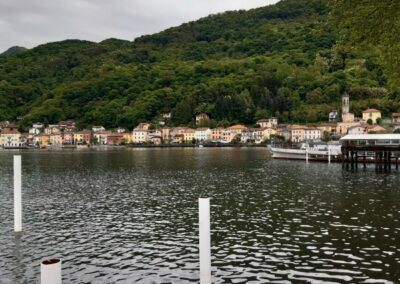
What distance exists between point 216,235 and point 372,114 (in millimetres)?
182956

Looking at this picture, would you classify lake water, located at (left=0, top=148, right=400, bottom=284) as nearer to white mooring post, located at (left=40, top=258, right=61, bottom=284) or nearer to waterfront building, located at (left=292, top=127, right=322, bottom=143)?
white mooring post, located at (left=40, top=258, right=61, bottom=284)

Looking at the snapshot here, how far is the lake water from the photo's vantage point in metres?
15.8

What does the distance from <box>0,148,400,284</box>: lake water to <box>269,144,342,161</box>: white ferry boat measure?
41.8 m

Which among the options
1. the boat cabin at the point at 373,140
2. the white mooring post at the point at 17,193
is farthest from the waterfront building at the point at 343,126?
the white mooring post at the point at 17,193

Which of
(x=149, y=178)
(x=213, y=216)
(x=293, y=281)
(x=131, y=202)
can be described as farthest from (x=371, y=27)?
(x=149, y=178)

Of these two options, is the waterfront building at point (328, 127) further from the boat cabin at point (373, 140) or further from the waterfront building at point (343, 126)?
the boat cabin at point (373, 140)

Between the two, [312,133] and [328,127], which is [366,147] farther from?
[328,127]

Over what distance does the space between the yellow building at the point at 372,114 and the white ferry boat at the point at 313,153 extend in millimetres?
106345

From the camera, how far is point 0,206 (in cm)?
3156

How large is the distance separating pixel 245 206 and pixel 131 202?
9.44 m

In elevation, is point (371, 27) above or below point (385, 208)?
above

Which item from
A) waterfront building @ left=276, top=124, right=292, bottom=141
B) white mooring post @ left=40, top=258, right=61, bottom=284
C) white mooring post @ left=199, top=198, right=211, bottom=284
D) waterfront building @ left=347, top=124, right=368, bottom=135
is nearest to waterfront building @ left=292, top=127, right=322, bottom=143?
waterfront building @ left=276, top=124, right=292, bottom=141

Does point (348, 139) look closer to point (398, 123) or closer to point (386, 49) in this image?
point (386, 49)

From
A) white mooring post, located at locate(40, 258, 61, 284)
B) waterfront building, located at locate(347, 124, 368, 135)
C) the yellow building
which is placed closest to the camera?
white mooring post, located at locate(40, 258, 61, 284)
